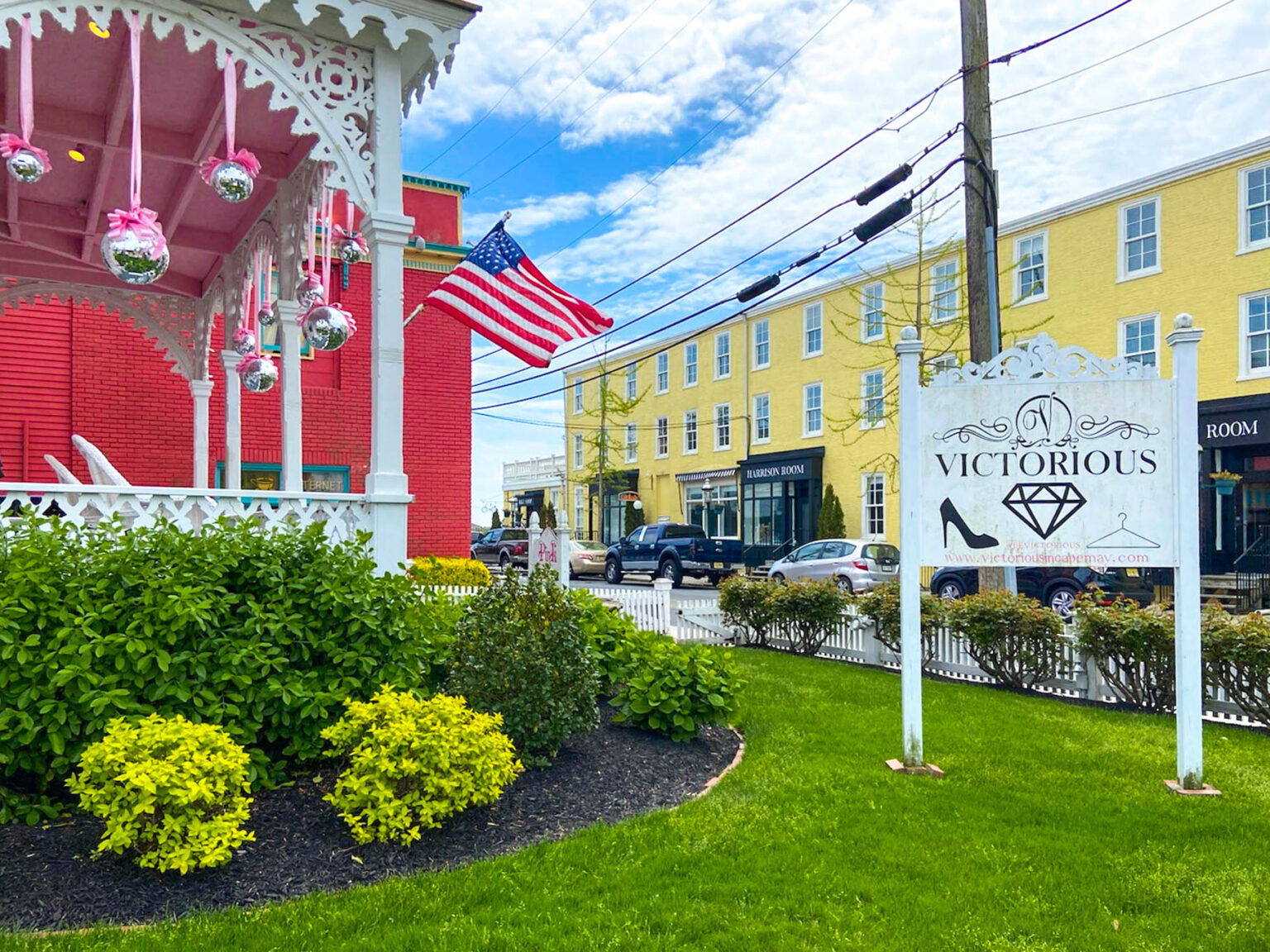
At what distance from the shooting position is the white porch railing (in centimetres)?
543

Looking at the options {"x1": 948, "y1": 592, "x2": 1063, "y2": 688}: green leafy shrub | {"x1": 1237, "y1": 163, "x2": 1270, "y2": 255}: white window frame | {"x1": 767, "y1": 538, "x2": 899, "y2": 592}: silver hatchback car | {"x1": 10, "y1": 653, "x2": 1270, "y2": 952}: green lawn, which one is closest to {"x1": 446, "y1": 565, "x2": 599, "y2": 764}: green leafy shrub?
{"x1": 10, "y1": 653, "x2": 1270, "y2": 952}: green lawn

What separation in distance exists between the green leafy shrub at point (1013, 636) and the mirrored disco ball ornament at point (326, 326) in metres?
6.75

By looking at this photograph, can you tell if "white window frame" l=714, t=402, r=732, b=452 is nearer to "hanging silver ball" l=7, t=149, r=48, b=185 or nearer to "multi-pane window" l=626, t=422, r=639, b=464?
"multi-pane window" l=626, t=422, r=639, b=464

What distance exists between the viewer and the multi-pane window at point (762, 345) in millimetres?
32875

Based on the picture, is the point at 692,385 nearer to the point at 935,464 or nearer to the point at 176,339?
the point at 176,339

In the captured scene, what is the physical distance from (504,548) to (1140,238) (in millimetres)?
21897

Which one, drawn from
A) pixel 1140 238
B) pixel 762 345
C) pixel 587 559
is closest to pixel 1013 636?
pixel 1140 238

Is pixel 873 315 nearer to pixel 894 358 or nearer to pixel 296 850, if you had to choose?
pixel 894 358

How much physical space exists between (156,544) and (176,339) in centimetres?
706

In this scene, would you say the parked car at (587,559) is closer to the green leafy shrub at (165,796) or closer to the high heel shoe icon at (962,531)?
the high heel shoe icon at (962,531)

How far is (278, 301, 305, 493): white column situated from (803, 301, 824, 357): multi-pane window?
79.3ft

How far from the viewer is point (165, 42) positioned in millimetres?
6414

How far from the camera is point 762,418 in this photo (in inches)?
1309

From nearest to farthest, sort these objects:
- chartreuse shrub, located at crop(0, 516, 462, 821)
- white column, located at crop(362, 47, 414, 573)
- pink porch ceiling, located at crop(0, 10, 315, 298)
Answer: chartreuse shrub, located at crop(0, 516, 462, 821)
white column, located at crop(362, 47, 414, 573)
pink porch ceiling, located at crop(0, 10, 315, 298)
